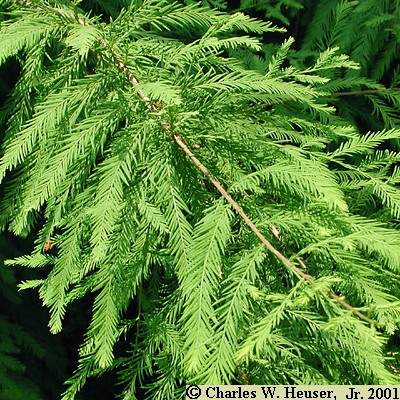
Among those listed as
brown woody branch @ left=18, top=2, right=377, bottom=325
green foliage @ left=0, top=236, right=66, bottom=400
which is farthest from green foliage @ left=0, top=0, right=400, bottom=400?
green foliage @ left=0, top=236, right=66, bottom=400

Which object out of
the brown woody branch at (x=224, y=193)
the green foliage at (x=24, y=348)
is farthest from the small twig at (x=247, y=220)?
the green foliage at (x=24, y=348)

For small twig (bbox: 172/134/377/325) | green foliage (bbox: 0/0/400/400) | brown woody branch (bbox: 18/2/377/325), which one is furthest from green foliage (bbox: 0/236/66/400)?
small twig (bbox: 172/134/377/325)

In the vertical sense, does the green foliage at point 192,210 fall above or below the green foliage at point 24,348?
above

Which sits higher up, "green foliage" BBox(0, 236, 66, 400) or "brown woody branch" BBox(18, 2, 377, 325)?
"brown woody branch" BBox(18, 2, 377, 325)

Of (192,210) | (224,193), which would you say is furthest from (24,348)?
(224,193)

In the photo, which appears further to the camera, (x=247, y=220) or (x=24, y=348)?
(x=24, y=348)

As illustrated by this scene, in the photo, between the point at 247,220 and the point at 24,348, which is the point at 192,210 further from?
the point at 24,348

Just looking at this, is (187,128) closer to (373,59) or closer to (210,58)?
(210,58)

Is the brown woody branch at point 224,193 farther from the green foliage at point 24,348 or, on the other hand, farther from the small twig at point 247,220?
the green foliage at point 24,348

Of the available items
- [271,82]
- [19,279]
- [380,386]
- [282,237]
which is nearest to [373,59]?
[271,82]

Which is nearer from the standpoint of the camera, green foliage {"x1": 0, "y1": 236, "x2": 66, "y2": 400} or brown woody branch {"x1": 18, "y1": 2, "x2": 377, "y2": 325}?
brown woody branch {"x1": 18, "y1": 2, "x2": 377, "y2": 325}

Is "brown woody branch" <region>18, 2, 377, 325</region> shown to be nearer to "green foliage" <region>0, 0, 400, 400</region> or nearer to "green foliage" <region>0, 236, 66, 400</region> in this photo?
"green foliage" <region>0, 0, 400, 400</region>

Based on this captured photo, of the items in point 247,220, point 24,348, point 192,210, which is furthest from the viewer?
point 24,348

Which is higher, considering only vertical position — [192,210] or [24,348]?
[192,210]
